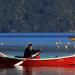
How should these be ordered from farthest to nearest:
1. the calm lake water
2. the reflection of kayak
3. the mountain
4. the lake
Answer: the mountain < the reflection of kayak < the lake < the calm lake water

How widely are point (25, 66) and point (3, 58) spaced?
1.79m

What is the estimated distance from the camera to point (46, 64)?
125 feet

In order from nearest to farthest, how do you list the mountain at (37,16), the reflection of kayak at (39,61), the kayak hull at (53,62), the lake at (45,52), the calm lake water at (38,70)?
the calm lake water at (38,70)
the lake at (45,52)
the reflection of kayak at (39,61)
the kayak hull at (53,62)
the mountain at (37,16)

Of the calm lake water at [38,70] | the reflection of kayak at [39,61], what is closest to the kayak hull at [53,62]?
the reflection of kayak at [39,61]

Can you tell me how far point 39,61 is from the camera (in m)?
37.8

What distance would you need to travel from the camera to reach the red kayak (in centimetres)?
3725

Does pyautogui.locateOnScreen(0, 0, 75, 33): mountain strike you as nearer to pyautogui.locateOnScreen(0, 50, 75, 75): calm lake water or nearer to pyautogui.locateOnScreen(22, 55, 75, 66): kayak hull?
pyautogui.locateOnScreen(22, 55, 75, 66): kayak hull

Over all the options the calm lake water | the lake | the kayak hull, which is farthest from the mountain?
the calm lake water

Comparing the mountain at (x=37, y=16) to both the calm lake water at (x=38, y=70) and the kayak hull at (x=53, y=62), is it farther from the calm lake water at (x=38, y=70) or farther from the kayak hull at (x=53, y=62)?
the calm lake water at (x=38, y=70)

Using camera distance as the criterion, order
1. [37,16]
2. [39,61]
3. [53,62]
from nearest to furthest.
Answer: [39,61], [53,62], [37,16]

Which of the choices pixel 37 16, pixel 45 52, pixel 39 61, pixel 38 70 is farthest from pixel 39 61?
pixel 37 16

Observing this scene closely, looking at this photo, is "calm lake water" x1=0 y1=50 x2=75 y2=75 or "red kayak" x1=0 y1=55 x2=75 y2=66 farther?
"red kayak" x1=0 y1=55 x2=75 y2=66

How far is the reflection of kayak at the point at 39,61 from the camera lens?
37.2 metres

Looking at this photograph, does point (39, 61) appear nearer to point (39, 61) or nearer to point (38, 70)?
point (39, 61)
